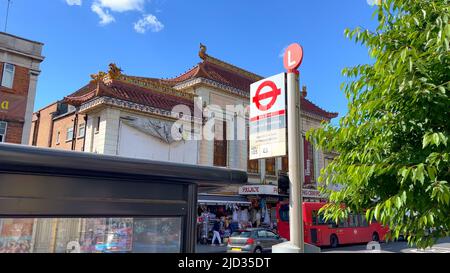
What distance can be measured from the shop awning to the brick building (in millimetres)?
10884

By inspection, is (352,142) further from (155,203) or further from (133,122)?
(133,122)

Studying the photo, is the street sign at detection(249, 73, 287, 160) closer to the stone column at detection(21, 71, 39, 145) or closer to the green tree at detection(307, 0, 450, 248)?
the green tree at detection(307, 0, 450, 248)

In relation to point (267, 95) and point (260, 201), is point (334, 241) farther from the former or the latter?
point (267, 95)

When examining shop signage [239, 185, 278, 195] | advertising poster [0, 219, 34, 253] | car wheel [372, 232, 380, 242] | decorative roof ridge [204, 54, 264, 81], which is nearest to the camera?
advertising poster [0, 219, 34, 253]

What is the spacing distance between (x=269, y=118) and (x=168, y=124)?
19.0 m

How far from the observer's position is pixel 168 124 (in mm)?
24359

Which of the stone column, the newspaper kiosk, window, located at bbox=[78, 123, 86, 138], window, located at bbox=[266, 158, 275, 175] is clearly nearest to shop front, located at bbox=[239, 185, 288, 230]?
window, located at bbox=[266, 158, 275, 175]

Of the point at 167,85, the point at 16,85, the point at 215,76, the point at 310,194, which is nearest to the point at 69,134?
the point at 16,85

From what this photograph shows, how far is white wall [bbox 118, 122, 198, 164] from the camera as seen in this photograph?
73.3 feet

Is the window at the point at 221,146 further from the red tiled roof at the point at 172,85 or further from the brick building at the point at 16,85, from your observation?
the brick building at the point at 16,85

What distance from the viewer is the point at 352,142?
14.9 ft

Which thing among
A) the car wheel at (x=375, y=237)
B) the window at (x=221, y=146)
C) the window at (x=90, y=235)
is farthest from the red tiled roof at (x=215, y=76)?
the window at (x=90, y=235)

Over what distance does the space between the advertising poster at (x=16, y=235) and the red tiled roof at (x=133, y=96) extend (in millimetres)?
20270

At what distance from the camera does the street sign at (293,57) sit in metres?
5.84
